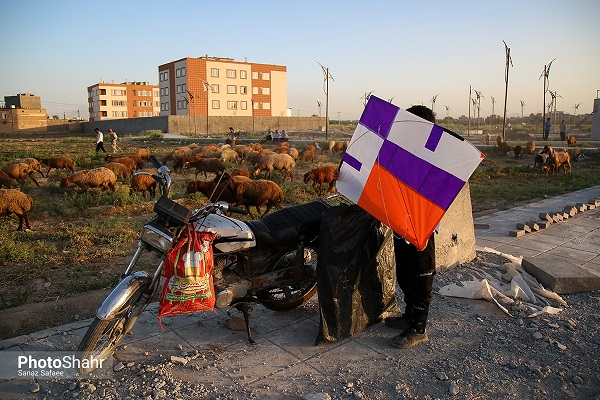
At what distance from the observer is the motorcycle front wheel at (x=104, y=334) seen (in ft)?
10.6

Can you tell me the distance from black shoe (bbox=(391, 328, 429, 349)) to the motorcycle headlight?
202 cm

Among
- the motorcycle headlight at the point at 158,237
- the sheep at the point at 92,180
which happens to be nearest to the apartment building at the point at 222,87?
the sheep at the point at 92,180

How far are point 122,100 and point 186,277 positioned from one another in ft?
335

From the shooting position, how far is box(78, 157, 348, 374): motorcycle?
320 centimetres

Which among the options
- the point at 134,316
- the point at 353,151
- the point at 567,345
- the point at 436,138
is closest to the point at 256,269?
the point at 134,316

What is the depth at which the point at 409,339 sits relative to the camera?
3826 millimetres

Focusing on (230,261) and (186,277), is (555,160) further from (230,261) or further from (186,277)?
(186,277)

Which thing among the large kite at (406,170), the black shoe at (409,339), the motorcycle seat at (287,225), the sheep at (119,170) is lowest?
the black shoe at (409,339)

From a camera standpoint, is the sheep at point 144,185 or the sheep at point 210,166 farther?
the sheep at point 210,166

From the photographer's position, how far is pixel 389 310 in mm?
4289

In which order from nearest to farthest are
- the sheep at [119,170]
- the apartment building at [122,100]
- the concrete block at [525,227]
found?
the concrete block at [525,227] → the sheep at [119,170] → the apartment building at [122,100]

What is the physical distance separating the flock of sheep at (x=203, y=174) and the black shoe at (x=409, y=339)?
2.00 meters

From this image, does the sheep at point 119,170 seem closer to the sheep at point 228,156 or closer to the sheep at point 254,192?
the sheep at point 228,156

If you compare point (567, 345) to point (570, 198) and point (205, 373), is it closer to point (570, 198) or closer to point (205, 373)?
point (205, 373)
